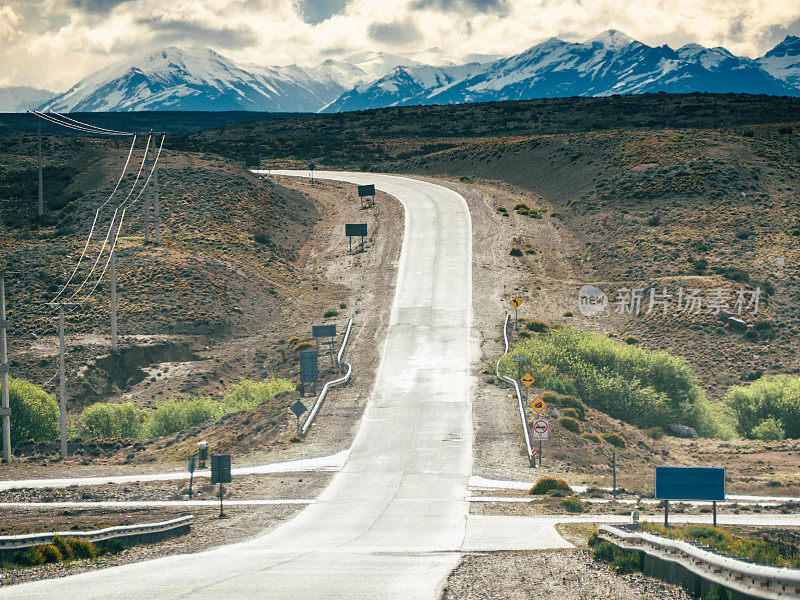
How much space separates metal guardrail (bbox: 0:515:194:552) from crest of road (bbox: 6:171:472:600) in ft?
7.57

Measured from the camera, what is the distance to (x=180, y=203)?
3465 inches

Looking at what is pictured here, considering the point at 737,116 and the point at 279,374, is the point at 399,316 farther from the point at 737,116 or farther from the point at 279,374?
the point at 737,116

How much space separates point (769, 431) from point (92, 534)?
38.2 metres

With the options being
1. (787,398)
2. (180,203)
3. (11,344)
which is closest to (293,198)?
(180,203)

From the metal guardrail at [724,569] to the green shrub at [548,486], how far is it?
12.2 metres

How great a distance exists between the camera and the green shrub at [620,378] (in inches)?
1994

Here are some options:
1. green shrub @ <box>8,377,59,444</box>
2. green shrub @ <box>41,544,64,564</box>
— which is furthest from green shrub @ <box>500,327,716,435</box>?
green shrub @ <box>41,544,64,564</box>

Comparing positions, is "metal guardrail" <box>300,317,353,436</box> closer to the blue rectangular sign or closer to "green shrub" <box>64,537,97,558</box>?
"green shrub" <box>64,537,97,558</box>

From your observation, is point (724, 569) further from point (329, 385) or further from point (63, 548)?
point (329, 385)

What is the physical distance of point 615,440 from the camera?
44.5 metres

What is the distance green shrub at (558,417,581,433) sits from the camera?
4397 centimetres

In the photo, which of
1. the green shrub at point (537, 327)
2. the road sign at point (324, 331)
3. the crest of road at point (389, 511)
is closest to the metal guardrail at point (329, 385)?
the road sign at point (324, 331)

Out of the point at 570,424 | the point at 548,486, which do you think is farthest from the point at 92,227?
the point at 548,486

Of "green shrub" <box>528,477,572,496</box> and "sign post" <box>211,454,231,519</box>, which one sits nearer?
"sign post" <box>211,454,231,519</box>
